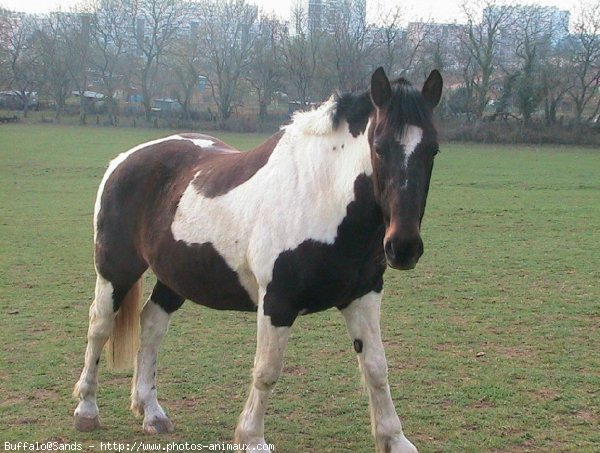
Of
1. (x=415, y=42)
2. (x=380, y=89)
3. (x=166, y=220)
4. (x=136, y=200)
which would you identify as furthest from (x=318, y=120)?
(x=415, y=42)

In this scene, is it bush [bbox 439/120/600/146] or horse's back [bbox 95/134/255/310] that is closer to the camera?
horse's back [bbox 95/134/255/310]

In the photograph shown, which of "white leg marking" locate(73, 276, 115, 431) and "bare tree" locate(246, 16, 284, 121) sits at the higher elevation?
"bare tree" locate(246, 16, 284, 121)

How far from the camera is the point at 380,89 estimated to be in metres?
3.09

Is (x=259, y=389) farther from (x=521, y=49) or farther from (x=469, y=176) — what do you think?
(x=521, y=49)

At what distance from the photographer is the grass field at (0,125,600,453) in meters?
4.18

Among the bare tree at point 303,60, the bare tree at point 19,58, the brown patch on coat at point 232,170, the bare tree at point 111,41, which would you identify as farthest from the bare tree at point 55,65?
the brown patch on coat at point 232,170

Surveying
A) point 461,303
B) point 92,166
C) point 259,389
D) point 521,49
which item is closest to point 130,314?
point 259,389

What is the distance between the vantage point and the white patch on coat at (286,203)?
3387mm

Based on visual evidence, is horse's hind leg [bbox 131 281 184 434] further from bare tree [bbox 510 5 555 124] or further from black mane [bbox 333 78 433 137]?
bare tree [bbox 510 5 555 124]

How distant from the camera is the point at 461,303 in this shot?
7211 mm

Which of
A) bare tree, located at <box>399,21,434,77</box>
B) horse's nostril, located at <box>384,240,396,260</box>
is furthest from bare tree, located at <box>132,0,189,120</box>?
horse's nostril, located at <box>384,240,396,260</box>

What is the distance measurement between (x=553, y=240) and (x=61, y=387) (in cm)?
830

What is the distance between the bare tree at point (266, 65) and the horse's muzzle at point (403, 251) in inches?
1800

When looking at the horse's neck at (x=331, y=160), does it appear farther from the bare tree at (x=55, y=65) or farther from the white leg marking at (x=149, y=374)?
the bare tree at (x=55, y=65)
